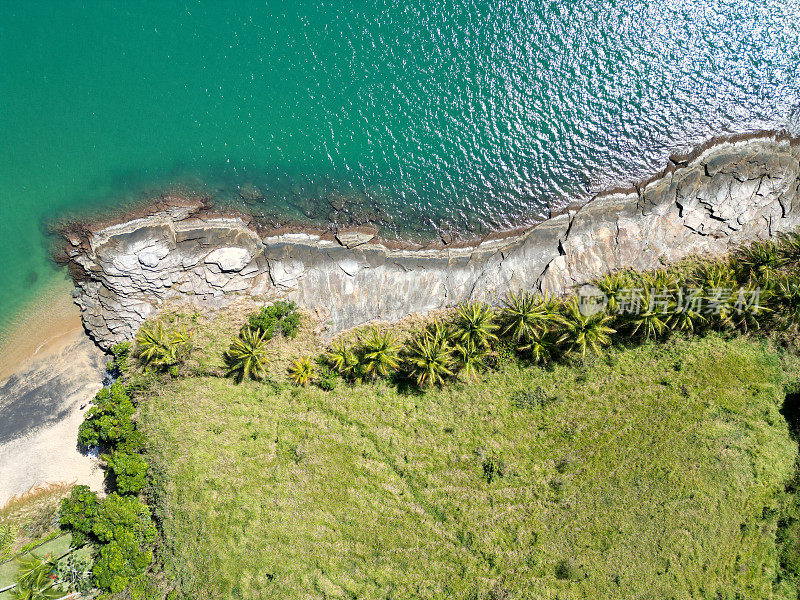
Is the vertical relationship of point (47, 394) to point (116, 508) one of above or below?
above

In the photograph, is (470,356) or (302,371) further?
(302,371)

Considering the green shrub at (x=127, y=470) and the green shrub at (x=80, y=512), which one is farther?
the green shrub at (x=127, y=470)

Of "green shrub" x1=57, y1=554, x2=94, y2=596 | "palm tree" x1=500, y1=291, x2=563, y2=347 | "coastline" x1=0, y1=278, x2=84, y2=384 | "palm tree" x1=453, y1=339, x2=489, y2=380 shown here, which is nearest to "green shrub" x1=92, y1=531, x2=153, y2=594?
"green shrub" x1=57, y1=554, x2=94, y2=596

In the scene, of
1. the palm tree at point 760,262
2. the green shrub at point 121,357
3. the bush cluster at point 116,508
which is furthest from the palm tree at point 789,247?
the green shrub at point 121,357

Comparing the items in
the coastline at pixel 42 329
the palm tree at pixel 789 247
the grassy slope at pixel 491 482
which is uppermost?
the coastline at pixel 42 329

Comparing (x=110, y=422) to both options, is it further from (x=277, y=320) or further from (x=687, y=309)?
(x=687, y=309)

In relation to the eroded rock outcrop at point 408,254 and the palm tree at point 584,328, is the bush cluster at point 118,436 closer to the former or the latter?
the eroded rock outcrop at point 408,254

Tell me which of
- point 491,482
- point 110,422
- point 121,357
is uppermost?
point 121,357

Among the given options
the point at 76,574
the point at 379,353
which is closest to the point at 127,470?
the point at 76,574
